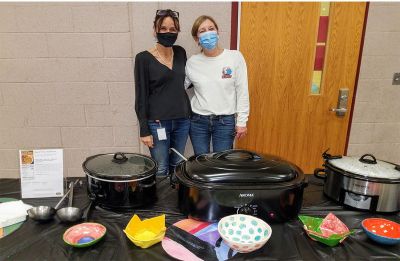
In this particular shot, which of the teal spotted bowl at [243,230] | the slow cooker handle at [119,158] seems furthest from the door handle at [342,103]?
the slow cooker handle at [119,158]

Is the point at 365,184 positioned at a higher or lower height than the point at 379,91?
lower

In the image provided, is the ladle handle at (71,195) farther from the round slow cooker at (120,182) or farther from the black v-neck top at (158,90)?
the black v-neck top at (158,90)

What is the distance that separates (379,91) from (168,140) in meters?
1.77

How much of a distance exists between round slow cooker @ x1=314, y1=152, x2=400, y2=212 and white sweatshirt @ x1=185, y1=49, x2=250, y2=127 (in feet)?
2.91

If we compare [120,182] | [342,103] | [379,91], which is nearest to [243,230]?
[120,182]

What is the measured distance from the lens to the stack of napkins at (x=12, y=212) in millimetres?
998

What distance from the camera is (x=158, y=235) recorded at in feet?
2.97

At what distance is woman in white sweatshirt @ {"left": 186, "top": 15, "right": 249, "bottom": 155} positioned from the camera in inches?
73.3

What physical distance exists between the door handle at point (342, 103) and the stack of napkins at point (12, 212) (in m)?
2.23

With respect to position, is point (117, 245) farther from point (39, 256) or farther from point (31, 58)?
point (31, 58)

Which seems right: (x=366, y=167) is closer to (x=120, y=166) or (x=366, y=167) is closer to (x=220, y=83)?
(x=120, y=166)

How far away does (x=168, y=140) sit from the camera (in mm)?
2018

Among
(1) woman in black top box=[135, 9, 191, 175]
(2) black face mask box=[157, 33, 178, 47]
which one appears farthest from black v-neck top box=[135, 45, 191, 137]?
(2) black face mask box=[157, 33, 178, 47]

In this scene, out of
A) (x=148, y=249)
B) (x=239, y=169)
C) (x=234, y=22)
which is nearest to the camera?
(x=148, y=249)
